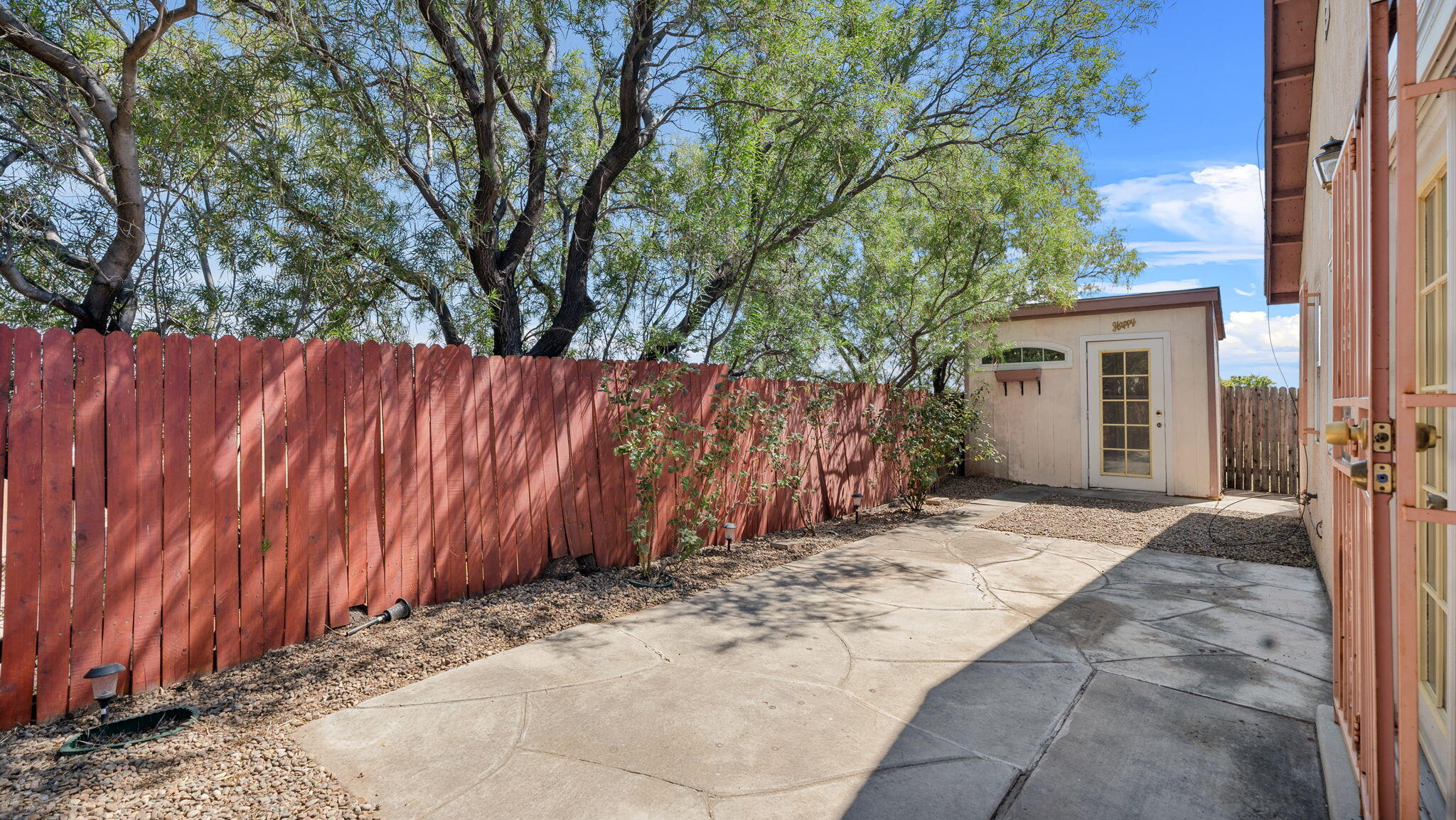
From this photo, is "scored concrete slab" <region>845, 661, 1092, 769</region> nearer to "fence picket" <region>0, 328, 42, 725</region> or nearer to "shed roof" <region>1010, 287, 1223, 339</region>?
"fence picket" <region>0, 328, 42, 725</region>

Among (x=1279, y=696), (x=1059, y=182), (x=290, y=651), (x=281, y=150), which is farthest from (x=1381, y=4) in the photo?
(x=1059, y=182)

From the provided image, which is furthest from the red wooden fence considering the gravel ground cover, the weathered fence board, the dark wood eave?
the weathered fence board

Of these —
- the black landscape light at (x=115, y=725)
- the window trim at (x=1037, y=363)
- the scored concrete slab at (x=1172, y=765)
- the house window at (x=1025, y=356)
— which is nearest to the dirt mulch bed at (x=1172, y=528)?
the window trim at (x=1037, y=363)

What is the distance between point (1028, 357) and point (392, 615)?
Answer: 930 centimetres

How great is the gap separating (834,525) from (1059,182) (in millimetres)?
4525

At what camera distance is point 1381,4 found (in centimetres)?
161

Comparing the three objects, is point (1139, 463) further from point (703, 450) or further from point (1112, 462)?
point (703, 450)

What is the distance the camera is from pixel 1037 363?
10.0 metres

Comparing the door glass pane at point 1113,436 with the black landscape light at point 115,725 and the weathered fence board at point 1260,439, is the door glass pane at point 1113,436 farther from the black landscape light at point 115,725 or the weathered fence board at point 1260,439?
the black landscape light at point 115,725

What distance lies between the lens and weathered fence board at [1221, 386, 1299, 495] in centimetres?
905

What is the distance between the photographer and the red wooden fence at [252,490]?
104 inches

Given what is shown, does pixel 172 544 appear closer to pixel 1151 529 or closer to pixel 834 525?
pixel 834 525

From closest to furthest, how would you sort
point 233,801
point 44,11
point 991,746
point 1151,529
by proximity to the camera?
point 233,801
point 991,746
point 44,11
point 1151,529

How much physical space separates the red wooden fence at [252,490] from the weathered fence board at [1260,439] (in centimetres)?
901
